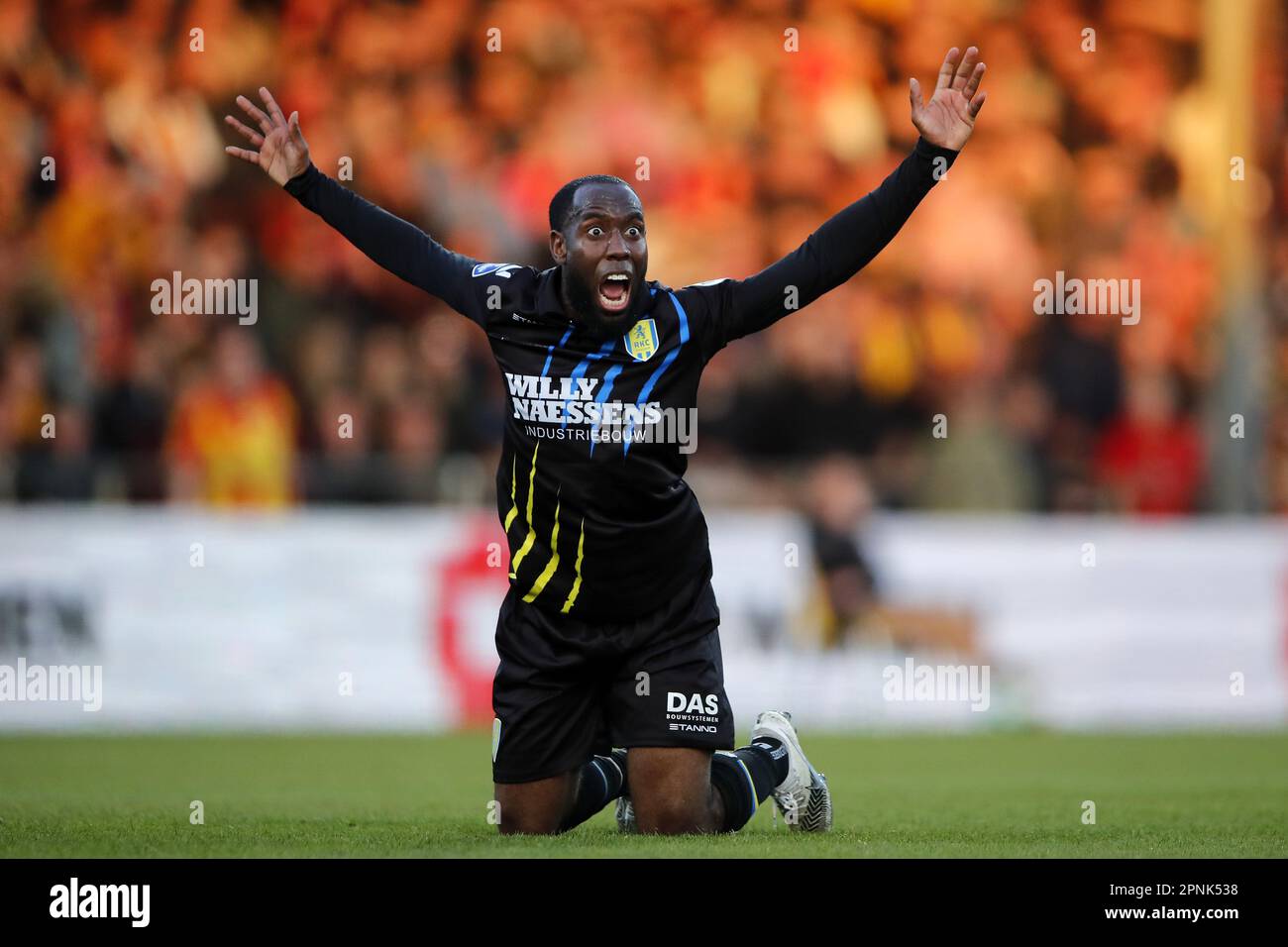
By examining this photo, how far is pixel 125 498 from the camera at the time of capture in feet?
43.2

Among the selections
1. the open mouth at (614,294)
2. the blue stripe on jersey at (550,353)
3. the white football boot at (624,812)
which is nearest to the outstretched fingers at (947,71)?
the open mouth at (614,294)

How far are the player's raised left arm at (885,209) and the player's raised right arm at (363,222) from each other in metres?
1.15

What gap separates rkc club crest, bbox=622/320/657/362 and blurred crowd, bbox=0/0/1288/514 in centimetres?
678

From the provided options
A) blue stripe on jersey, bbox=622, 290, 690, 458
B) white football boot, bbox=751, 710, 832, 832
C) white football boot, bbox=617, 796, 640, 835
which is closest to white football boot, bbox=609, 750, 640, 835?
white football boot, bbox=617, 796, 640, 835

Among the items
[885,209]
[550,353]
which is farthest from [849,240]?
[550,353]

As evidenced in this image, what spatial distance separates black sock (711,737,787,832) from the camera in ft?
22.5

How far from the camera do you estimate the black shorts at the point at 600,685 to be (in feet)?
22.1

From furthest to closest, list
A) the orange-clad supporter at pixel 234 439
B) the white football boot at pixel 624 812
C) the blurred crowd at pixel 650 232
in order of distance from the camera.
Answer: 1. the blurred crowd at pixel 650 232
2. the orange-clad supporter at pixel 234 439
3. the white football boot at pixel 624 812

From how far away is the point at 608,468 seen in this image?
6586 mm

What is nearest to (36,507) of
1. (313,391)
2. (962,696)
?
(313,391)

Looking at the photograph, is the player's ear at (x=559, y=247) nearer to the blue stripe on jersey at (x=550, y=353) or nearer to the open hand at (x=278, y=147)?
the blue stripe on jersey at (x=550, y=353)

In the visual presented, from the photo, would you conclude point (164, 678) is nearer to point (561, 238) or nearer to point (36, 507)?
point (36, 507)

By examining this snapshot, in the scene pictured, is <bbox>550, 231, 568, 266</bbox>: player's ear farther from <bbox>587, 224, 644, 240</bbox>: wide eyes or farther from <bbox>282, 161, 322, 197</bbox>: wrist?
<bbox>282, 161, 322, 197</bbox>: wrist

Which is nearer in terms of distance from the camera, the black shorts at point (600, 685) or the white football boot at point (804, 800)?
the black shorts at point (600, 685)
